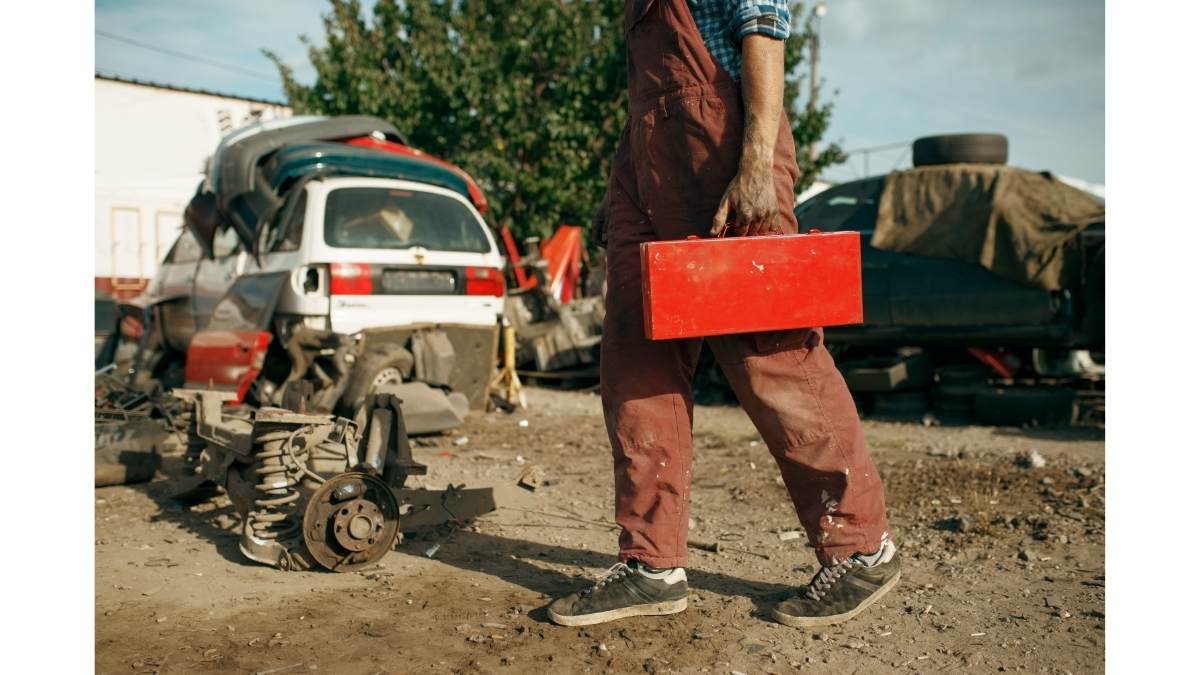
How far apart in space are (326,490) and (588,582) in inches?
36.4

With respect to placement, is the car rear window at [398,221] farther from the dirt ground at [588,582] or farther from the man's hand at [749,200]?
the man's hand at [749,200]

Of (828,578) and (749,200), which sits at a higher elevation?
(749,200)

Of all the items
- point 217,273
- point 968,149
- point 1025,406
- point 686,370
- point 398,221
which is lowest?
point 1025,406

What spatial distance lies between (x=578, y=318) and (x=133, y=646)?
284 inches

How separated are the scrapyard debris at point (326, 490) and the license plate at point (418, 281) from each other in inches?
111

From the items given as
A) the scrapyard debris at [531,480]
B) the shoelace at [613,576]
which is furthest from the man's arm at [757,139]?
the scrapyard debris at [531,480]

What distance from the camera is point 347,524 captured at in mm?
3242

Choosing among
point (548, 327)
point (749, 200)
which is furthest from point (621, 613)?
point (548, 327)

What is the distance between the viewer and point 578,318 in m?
9.65

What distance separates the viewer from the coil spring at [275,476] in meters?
3.37

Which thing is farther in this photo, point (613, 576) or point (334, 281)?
point (334, 281)

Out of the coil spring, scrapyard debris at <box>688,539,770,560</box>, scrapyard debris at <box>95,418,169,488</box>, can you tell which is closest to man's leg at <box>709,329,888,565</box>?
scrapyard debris at <box>688,539,770,560</box>

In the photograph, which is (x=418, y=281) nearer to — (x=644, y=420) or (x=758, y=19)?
(x=644, y=420)

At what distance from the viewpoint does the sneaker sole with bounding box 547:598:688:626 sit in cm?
272
